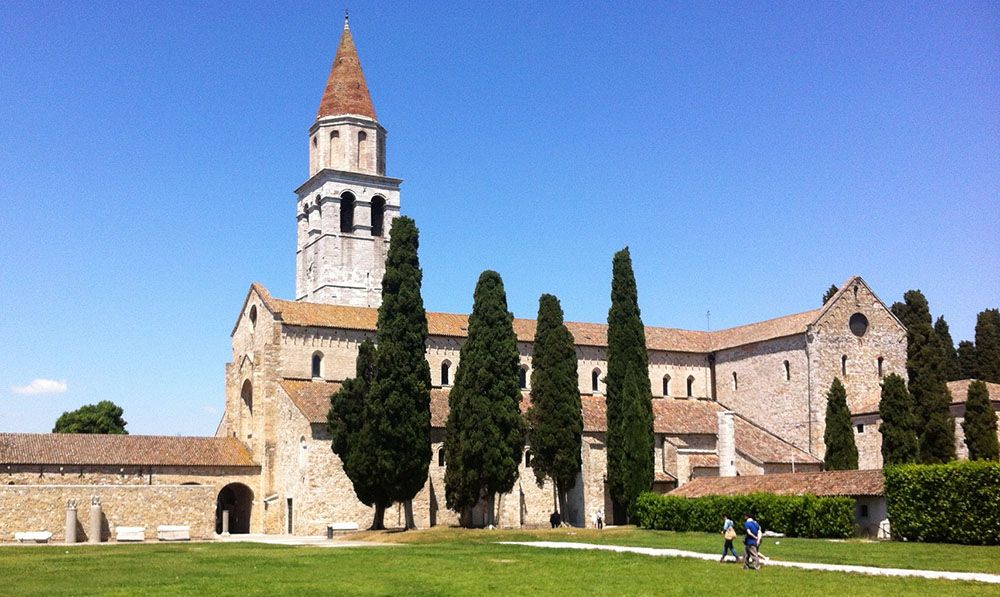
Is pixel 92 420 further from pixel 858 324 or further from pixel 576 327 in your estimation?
pixel 858 324

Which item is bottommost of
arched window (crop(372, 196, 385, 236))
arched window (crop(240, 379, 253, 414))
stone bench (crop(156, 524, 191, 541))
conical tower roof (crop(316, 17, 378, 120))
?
stone bench (crop(156, 524, 191, 541))

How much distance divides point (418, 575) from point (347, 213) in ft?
146

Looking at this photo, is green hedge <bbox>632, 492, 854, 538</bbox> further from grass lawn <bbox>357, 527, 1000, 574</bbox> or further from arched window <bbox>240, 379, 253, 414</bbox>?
arched window <bbox>240, 379, 253, 414</bbox>

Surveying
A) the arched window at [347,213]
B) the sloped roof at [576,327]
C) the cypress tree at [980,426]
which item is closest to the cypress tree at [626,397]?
the sloped roof at [576,327]

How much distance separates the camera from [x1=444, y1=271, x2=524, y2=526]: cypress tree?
46.5 metres

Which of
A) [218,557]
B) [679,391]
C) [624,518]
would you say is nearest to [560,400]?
[624,518]

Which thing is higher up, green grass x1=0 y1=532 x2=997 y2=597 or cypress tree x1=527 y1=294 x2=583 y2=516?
cypress tree x1=527 y1=294 x2=583 y2=516

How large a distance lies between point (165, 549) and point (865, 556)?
23512mm

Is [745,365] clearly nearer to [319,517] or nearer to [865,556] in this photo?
[319,517]

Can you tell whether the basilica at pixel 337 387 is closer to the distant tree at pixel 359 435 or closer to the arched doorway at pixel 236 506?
the arched doorway at pixel 236 506

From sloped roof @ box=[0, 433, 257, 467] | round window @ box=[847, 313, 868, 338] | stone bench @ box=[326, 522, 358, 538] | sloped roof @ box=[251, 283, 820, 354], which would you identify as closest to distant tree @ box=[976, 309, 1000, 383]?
round window @ box=[847, 313, 868, 338]

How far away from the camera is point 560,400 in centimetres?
4938

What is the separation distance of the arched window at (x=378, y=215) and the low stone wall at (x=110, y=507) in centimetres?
2363

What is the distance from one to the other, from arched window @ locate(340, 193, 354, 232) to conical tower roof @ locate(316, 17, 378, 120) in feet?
17.4
